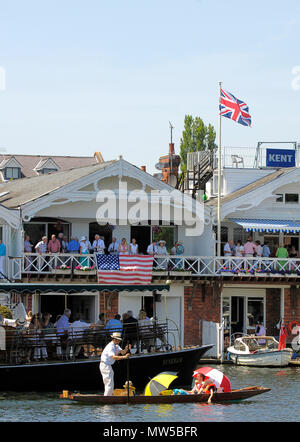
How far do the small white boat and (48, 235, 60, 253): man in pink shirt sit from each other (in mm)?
8433

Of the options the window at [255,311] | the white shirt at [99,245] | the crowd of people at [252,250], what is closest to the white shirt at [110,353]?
the white shirt at [99,245]

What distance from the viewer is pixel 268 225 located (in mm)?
47750

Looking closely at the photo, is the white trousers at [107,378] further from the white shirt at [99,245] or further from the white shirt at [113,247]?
the white shirt at [113,247]

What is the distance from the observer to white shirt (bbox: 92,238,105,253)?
4472 cm

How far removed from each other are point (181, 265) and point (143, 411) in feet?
57.7

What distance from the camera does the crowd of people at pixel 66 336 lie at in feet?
107

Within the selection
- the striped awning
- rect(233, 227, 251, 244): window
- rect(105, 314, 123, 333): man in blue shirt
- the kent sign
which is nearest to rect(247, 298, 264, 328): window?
rect(233, 227, 251, 244): window

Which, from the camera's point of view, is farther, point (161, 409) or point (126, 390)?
point (126, 390)

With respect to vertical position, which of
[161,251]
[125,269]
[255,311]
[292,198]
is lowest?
[255,311]

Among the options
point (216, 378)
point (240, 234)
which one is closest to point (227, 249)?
point (240, 234)

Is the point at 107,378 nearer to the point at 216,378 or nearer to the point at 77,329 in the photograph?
the point at 216,378

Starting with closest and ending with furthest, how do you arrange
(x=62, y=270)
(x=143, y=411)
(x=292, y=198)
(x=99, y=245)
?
(x=143, y=411)
(x=62, y=270)
(x=99, y=245)
(x=292, y=198)
